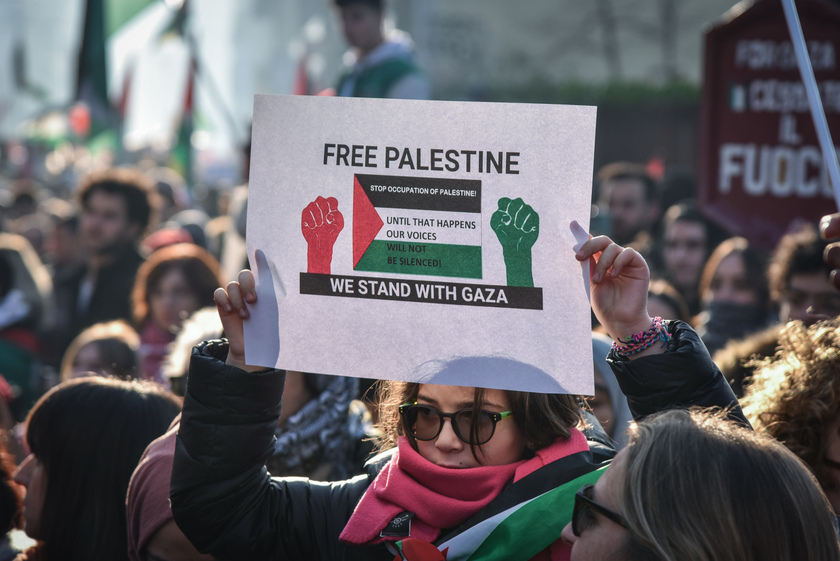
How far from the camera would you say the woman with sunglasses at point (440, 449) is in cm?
174

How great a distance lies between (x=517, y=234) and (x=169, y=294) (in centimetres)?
319

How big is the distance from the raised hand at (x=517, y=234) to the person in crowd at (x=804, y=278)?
7.29 ft

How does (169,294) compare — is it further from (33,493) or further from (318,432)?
(33,493)

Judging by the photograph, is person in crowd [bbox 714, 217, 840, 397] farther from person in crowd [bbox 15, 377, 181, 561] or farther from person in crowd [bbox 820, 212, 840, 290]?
person in crowd [bbox 15, 377, 181, 561]

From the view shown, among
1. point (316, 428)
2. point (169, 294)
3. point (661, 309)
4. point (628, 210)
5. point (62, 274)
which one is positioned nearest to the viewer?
point (316, 428)

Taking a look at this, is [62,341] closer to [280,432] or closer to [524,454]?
[280,432]

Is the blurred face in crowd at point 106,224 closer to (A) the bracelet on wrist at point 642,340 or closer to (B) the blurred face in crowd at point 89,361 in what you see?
(B) the blurred face in crowd at point 89,361

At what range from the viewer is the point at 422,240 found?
1.74 meters

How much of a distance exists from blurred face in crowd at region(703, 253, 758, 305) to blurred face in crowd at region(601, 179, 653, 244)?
1.95m

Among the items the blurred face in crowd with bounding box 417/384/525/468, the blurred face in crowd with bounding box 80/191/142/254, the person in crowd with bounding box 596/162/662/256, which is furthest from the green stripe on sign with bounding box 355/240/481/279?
the person in crowd with bounding box 596/162/662/256

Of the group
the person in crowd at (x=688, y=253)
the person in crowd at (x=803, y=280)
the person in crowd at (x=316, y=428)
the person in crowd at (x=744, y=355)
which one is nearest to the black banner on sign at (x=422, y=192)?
Answer: the person in crowd at (x=316, y=428)

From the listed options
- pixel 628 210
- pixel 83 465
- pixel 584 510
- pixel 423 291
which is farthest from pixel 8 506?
pixel 628 210

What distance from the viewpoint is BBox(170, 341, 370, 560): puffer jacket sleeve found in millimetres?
1812

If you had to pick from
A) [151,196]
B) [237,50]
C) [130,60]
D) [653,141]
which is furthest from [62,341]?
[237,50]
